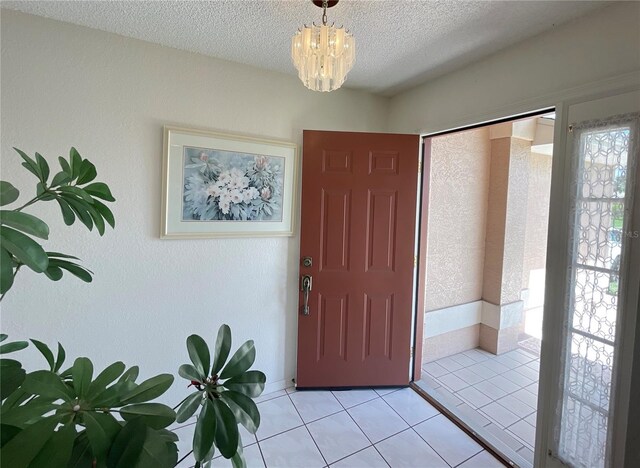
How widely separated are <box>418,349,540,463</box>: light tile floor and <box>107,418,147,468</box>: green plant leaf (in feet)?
6.81

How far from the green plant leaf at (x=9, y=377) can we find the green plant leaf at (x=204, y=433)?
A: 1.35 feet

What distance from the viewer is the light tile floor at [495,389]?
1.99 meters

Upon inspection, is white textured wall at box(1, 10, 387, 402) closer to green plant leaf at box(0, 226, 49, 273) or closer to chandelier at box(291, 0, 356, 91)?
chandelier at box(291, 0, 356, 91)

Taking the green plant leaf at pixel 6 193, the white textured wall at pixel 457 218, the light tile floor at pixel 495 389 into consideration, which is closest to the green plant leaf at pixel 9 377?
the green plant leaf at pixel 6 193

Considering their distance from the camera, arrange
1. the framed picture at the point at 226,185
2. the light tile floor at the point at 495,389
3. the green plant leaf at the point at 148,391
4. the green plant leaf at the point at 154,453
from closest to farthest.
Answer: the green plant leaf at the point at 154,453 < the green plant leaf at the point at 148,391 < the framed picture at the point at 226,185 < the light tile floor at the point at 495,389

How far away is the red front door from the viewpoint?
2.18 metres

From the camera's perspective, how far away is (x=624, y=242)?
1249 millimetres

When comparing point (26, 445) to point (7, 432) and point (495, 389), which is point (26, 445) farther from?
point (495, 389)

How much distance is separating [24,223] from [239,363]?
661mm

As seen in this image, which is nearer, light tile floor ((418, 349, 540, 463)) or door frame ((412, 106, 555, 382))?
light tile floor ((418, 349, 540, 463))

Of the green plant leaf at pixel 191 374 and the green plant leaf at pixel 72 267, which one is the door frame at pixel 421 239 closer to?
the green plant leaf at pixel 191 374

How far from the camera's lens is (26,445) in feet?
1.81

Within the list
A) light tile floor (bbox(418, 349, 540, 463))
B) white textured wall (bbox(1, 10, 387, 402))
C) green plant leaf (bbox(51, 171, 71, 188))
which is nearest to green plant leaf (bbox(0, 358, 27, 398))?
green plant leaf (bbox(51, 171, 71, 188))

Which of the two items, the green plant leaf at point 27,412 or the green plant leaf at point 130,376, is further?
the green plant leaf at point 130,376
